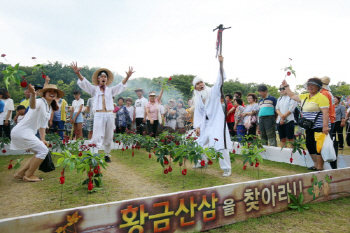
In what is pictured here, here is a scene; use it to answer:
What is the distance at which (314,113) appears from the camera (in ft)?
14.8

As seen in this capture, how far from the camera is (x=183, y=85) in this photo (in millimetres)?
44719

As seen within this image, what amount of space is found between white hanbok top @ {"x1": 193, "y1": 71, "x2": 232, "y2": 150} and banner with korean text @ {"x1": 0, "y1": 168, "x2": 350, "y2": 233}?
1.65 m

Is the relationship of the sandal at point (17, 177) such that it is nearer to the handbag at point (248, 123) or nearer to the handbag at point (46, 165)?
the handbag at point (46, 165)

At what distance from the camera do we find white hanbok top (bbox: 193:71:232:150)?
4.54 m

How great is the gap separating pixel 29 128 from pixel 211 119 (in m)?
3.33

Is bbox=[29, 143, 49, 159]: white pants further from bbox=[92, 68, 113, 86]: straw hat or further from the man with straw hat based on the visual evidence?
the man with straw hat

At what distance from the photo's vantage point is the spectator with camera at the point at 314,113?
4301 mm

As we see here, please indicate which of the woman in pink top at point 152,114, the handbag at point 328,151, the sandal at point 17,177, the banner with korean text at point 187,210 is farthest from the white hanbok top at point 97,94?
the handbag at point 328,151

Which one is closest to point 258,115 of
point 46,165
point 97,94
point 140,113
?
point 140,113

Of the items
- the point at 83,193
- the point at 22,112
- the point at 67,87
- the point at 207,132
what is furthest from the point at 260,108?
the point at 67,87

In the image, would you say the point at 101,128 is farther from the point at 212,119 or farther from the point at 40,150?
the point at 212,119

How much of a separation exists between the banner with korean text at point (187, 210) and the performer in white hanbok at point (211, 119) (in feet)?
5.22

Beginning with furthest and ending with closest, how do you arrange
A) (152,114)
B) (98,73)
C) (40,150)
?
1. (152,114)
2. (98,73)
3. (40,150)

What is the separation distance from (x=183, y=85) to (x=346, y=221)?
42604 millimetres
